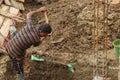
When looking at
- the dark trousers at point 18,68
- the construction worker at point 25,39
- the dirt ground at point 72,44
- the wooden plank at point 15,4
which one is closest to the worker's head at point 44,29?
the construction worker at point 25,39

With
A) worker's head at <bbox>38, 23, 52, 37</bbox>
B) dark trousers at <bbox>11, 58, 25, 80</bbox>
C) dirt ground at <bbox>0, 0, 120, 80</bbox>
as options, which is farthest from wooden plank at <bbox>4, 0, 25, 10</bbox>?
worker's head at <bbox>38, 23, 52, 37</bbox>

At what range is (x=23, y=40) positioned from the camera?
673cm

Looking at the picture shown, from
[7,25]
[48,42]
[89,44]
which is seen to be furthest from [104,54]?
[7,25]

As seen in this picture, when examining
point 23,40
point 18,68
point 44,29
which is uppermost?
point 44,29

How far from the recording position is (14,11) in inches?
366

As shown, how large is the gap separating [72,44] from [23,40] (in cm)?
166

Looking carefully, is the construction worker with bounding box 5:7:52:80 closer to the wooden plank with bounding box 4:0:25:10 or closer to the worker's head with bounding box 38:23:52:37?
the worker's head with bounding box 38:23:52:37

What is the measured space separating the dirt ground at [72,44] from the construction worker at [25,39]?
28.2 inches

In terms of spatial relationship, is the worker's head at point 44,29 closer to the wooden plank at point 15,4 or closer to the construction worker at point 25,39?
the construction worker at point 25,39

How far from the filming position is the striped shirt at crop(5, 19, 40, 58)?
21.8ft

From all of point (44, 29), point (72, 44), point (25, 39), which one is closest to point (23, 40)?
point (25, 39)

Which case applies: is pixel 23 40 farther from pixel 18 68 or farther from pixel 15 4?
pixel 15 4

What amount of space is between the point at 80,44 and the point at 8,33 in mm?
1623

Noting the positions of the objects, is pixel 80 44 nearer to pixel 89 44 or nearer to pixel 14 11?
pixel 89 44
